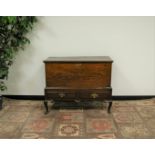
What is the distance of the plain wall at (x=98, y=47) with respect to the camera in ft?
11.0

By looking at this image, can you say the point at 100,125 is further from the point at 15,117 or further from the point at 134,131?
the point at 15,117

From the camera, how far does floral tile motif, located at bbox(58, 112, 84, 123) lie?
2.87 meters

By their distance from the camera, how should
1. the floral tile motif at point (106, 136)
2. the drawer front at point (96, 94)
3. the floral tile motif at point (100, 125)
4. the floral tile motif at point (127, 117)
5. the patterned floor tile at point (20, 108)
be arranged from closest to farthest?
the floral tile motif at point (106, 136) → the floral tile motif at point (100, 125) → the floral tile motif at point (127, 117) → the drawer front at point (96, 94) → the patterned floor tile at point (20, 108)

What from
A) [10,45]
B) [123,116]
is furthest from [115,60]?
[10,45]

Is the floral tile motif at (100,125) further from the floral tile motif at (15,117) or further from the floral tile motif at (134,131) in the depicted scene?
the floral tile motif at (15,117)

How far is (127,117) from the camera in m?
2.96

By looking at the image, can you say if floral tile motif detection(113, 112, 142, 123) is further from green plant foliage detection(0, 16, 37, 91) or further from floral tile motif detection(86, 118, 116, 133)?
green plant foliage detection(0, 16, 37, 91)

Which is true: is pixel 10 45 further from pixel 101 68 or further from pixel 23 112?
pixel 101 68

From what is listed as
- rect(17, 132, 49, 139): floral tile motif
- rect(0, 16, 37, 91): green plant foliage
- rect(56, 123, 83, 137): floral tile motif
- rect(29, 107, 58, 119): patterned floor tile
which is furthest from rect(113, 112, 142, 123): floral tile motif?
rect(0, 16, 37, 91): green plant foliage

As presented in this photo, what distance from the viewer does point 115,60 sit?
348 cm

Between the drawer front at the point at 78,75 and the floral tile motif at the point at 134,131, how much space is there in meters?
0.64

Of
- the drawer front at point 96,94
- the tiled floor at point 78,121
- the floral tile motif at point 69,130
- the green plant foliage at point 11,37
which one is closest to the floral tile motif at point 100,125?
the tiled floor at point 78,121

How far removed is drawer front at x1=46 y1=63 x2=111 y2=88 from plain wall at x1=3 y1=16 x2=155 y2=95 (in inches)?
22.0

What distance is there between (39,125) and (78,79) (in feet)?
2.62
